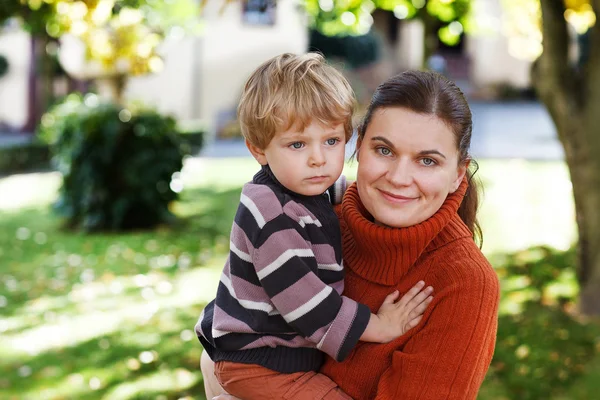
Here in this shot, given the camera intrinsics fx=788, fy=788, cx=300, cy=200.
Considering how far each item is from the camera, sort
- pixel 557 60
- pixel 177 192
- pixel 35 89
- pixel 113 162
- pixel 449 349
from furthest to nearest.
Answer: pixel 35 89 < pixel 177 192 < pixel 113 162 < pixel 557 60 < pixel 449 349

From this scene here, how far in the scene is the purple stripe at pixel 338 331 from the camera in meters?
2.13

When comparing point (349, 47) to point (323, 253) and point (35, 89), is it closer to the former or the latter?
point (35, 89)

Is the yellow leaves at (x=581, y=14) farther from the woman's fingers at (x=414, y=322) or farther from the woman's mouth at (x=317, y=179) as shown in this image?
the woman's fingers at (x=414, y=322)

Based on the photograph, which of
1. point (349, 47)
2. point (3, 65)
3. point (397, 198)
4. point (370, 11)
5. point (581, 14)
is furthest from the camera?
point (349, 47)

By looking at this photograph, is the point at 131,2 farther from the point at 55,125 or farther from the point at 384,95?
the point at 55,125

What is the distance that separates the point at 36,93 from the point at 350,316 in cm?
2461

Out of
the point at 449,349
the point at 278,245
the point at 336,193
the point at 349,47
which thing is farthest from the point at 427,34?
the point at 349,47

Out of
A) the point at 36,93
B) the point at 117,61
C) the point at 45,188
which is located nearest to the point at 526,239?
the point at 117,61

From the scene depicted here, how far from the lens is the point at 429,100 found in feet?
6.83

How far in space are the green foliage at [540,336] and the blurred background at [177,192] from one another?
0.02 metres

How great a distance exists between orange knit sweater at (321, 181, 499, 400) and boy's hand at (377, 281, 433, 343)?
19 mm

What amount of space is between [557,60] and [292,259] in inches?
209

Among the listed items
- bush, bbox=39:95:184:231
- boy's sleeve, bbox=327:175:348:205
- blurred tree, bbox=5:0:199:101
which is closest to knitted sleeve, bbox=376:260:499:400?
boy's sleeve, bbox=327:175:348:205

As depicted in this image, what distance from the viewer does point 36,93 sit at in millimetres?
24953
